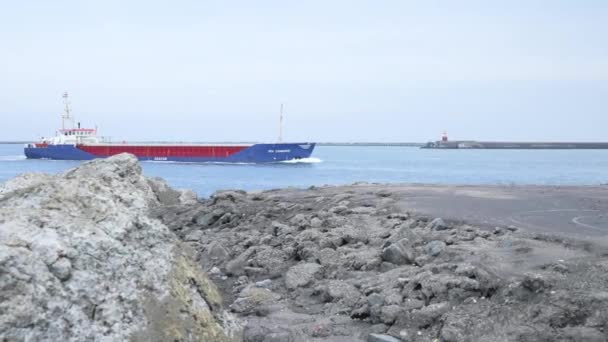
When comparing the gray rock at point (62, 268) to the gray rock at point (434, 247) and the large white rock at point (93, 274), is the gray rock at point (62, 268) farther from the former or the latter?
the gray rock at point (434, 247)

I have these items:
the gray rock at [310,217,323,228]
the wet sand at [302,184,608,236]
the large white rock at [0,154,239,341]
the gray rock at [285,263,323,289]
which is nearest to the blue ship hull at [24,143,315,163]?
the wet sand at [302,184,608,236]

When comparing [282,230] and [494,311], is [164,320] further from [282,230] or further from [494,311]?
[282,230]

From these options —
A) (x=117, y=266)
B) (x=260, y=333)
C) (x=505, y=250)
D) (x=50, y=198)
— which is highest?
(x=50, y=198)

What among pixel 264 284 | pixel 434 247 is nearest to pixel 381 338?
pixel 434 247

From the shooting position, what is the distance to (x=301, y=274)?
8.26 m

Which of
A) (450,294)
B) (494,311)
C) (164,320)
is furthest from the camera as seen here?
(450,294)

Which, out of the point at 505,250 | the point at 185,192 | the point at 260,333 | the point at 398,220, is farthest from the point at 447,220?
the point at 185,192

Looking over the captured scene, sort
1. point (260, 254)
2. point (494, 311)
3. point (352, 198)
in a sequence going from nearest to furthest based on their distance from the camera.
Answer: point (494, 311) → point (260, 254) → point (352, 198)

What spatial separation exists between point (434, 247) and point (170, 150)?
58.1m

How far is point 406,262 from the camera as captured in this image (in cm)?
793

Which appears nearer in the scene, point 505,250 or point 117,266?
point 117,266

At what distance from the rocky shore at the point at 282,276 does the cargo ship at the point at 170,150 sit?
1896 inches

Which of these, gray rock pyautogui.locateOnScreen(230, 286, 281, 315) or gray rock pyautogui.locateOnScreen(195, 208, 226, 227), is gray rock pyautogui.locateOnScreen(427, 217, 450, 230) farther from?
gray rock pyautogui.locateOnScreen(195, 208, 226, 227)

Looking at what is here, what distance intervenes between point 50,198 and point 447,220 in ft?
22.2
